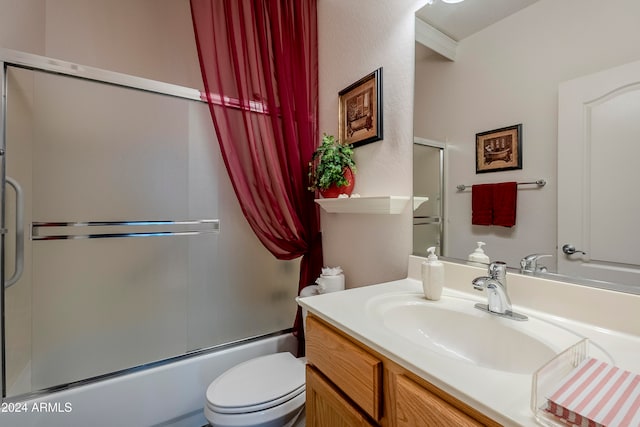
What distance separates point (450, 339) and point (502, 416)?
469 mm

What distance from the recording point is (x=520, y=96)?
2.81 ft

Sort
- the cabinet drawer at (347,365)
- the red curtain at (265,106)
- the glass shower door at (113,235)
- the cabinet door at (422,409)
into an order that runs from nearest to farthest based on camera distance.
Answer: the cabinet door at (422,409)
the cabinet drawer at (347,365)
the glass shower door at (113,235)
the red curtain at (265,106)

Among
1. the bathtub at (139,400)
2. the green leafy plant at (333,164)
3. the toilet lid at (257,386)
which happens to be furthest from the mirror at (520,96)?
the bathtub at (139,400)

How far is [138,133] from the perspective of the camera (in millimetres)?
1471

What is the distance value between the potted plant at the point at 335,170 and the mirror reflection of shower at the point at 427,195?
34cm

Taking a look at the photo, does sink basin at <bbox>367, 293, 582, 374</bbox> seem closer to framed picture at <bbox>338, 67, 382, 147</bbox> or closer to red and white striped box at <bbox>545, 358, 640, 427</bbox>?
red and white striped box at <bbox>545, 358, 640, 427</bbox>

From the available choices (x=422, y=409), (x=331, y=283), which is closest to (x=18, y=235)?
(x=331, y=283)

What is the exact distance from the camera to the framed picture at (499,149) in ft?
2.85

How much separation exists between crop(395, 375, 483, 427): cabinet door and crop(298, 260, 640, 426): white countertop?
0.11ft

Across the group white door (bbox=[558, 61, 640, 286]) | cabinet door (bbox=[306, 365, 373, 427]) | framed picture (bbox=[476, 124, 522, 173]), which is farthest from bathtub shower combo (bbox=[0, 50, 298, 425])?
white door (bbox=[558, 61, 640, 286])

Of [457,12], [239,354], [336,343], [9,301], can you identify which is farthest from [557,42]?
[9,301]

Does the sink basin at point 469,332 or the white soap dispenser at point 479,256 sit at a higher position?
the white soap dispenser at point 479,256

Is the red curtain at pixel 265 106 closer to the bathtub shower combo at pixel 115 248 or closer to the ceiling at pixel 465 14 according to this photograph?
the bathtub shower combo at pixel 115 248

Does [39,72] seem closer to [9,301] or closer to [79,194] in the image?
[79,194]
